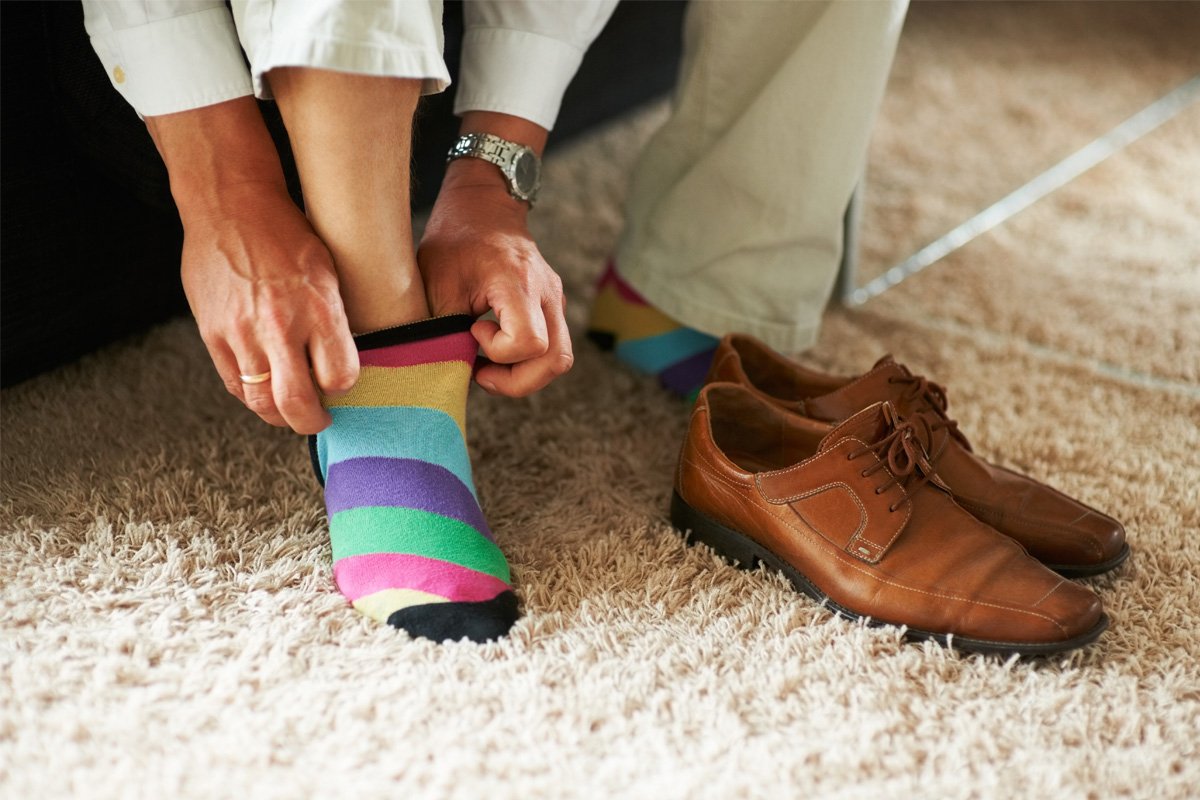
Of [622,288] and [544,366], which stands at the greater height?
[544,366]

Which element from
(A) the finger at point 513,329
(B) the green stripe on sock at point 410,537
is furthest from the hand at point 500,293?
(B) the green stripe on sock at point 410,537

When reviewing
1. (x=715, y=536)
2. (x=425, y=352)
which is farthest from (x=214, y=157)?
(x=715, y=536)

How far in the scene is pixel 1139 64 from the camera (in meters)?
1.92

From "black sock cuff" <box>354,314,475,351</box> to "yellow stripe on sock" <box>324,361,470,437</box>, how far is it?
2cm

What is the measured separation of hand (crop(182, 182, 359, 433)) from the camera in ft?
1.94

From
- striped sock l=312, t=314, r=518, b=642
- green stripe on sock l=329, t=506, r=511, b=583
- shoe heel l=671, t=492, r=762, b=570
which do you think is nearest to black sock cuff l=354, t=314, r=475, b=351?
striped sock l=312, t=314, r=518, b=642

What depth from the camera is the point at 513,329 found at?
2.15 ft

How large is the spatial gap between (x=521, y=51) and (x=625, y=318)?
0.30m

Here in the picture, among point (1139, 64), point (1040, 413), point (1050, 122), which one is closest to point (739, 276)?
point (1040, 413)

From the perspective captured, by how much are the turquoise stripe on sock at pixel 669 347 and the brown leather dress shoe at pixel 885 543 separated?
0.23 m

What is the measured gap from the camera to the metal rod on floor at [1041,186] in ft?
3.87

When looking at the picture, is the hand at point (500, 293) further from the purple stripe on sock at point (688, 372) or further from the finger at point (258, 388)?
the purple stripe on sock at point (688, 372)

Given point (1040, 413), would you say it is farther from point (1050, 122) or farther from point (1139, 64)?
point (1139, 64)

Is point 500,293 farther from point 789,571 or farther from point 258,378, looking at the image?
point 789,571
